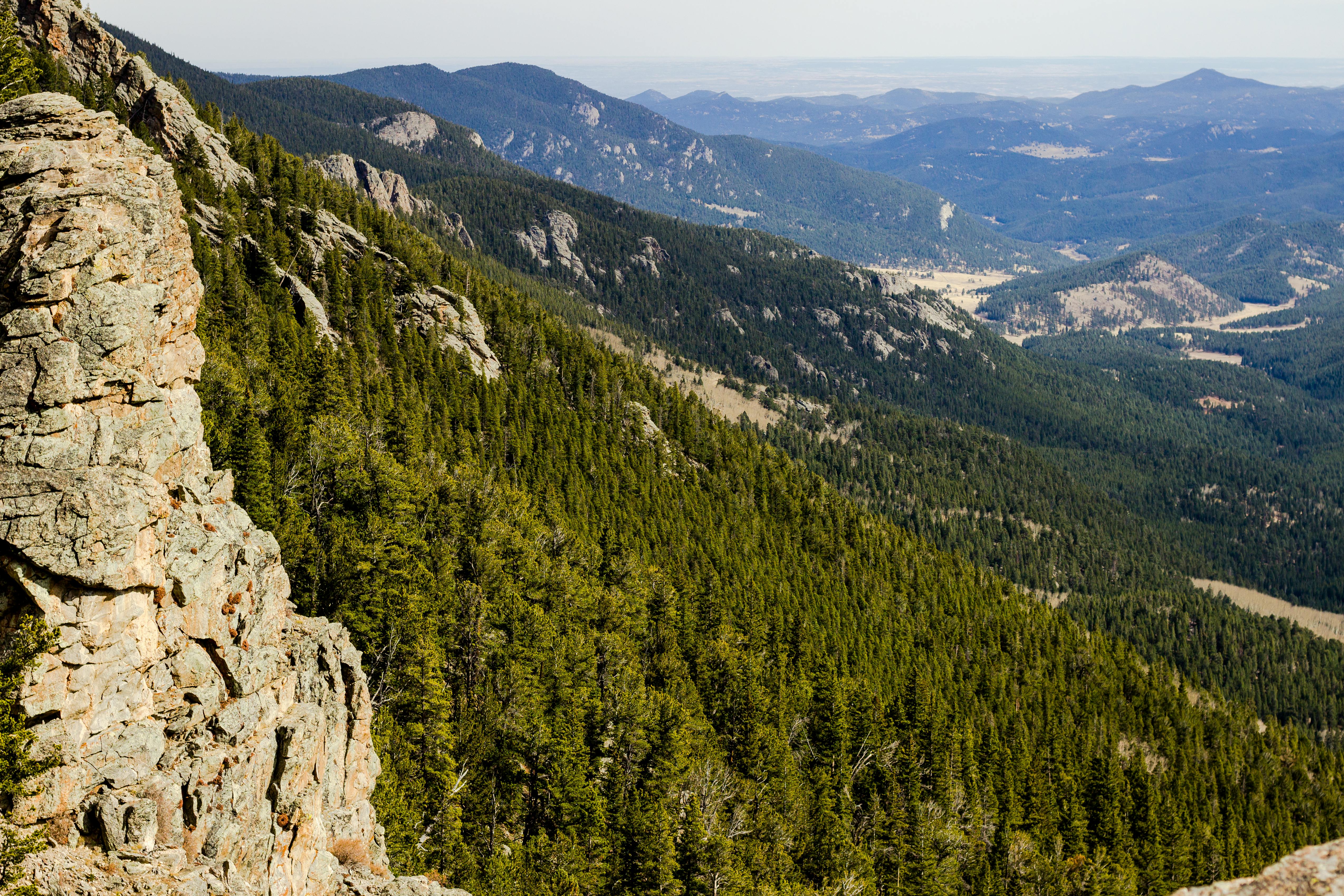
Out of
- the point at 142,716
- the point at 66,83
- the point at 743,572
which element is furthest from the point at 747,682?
the point at 66,83

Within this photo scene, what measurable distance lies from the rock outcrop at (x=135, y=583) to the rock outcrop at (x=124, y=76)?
364 ft

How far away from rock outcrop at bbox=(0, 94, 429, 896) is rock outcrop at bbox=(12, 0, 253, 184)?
11087 centimetres

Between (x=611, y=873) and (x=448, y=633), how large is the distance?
21.8 metres

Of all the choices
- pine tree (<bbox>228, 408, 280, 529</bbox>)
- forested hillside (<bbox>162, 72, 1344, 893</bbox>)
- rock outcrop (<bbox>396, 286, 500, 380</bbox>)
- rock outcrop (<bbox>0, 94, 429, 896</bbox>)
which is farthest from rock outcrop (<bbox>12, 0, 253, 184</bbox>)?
rock outcrop (<bbox>0, 94, 429, 896</bbox>)

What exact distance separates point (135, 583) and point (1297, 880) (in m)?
35.3

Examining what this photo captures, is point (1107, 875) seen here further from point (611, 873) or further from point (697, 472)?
point (697, 472)

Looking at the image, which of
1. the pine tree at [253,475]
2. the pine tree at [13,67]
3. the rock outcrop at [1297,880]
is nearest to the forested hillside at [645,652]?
the pine tree at [253,475]

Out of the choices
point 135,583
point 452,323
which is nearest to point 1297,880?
point 135,583

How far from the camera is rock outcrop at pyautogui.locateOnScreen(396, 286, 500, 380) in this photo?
506ft

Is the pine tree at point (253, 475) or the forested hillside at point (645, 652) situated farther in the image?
the pine tree at point (253, 475)

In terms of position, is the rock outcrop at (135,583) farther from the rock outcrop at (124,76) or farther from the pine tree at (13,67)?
the rock outcrop at (124,76)

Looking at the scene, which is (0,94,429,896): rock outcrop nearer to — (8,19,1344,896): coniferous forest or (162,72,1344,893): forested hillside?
(8,19,1344,896): coniferous forest

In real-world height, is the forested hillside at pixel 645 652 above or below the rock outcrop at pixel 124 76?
below

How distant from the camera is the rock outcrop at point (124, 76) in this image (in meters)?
130
